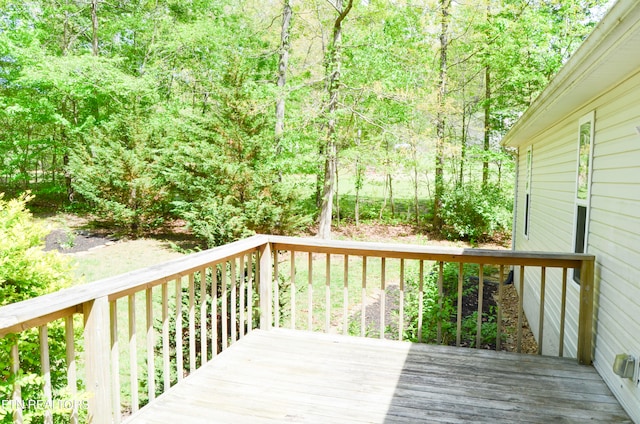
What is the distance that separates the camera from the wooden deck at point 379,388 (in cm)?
257

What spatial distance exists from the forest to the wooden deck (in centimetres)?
745

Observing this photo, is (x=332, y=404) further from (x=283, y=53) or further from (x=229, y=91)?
(x=283, y=53)

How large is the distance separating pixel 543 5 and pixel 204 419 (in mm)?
15107

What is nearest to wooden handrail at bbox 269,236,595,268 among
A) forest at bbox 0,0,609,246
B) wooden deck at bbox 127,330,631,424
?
wooden deck at bbox 127,330,631,424

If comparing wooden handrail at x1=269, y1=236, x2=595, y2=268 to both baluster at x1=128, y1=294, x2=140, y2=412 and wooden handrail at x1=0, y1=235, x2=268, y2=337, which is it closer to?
wooden handrail at x1=0, y1=235, x2=268, y2=337

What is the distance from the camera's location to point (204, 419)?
8.20ft

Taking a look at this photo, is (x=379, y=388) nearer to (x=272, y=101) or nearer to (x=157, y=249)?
(x=272, y=101)

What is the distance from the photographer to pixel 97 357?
2154 mm

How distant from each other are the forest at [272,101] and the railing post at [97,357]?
27.5 ft

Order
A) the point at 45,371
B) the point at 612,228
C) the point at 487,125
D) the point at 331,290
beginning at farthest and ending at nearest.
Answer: the point at 487,125 < the point at 331,290 < the point at 612,228 < the point at 45,371

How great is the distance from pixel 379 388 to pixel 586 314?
175 cm

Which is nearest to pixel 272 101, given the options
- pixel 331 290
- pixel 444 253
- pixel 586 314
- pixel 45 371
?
pixel 331 290

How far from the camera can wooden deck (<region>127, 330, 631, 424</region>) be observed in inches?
101

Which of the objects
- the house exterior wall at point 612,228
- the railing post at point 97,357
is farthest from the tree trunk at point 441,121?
the railing post at point 97,357
